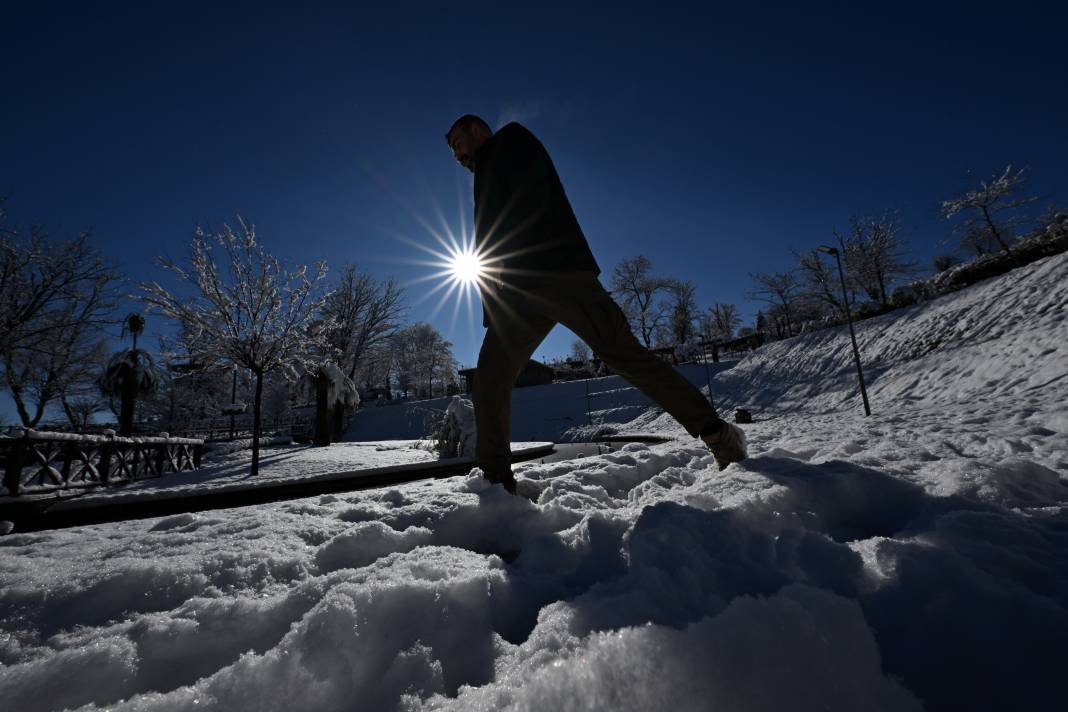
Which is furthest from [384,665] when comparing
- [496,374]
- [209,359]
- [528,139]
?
[209,359]

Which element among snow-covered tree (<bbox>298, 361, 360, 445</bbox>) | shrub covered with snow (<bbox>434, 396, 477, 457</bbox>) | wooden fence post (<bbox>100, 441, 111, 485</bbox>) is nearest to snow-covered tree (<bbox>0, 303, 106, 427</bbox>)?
snow-covered tree (<bbox>298, 361, 360, 445</bbox>)

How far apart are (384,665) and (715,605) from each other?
0.53m

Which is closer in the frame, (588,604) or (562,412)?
(588,604)

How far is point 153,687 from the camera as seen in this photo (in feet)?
1.97

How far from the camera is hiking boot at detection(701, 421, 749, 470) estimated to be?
1855 mm

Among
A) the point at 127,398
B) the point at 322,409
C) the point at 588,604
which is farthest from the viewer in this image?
the point at 127,398

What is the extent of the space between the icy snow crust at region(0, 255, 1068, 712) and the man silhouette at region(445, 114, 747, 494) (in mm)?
483

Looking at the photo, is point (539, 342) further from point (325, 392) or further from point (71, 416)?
point (71, 416)

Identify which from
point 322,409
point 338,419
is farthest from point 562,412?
point 322,409

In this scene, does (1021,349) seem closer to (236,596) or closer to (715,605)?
(715,605)

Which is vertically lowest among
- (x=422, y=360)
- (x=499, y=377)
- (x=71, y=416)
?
(x=499, y=377)

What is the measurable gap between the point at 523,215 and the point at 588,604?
67.1 inches

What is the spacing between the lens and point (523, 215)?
199cm

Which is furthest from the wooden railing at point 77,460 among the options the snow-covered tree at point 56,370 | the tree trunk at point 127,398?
the snow-covered tree at point 56,370
